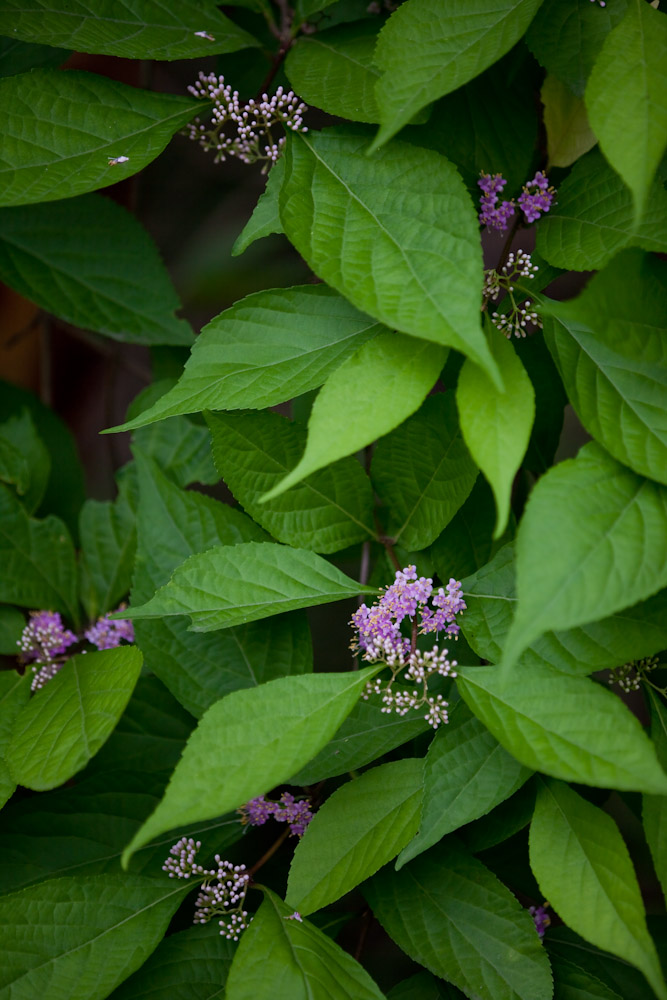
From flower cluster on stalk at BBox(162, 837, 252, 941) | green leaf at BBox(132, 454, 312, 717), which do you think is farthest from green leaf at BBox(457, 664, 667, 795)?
flower cluster on stalk at BBox(162, 837, 252, 941)

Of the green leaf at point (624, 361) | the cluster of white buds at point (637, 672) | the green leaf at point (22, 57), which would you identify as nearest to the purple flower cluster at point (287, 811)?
the cluster of white buds at point (637, 672)

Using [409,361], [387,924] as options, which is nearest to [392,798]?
[387,924]

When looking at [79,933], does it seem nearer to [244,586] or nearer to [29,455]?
[244,586]

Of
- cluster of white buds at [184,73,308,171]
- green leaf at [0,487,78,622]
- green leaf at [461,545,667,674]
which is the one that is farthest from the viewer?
green leaf at [0,487,78,622]

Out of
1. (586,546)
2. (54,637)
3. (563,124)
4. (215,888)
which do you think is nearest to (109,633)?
(54,637)

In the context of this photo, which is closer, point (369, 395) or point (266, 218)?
point (369, 395)

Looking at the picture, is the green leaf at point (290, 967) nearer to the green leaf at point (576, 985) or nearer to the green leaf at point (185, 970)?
the green leaf at point (185, 970)

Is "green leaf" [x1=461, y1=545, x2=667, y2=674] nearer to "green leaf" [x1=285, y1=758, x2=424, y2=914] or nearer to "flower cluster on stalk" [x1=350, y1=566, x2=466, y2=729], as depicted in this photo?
"flower cluster on stalk" [x1=350, y1=566, x2=466, y2=729]
